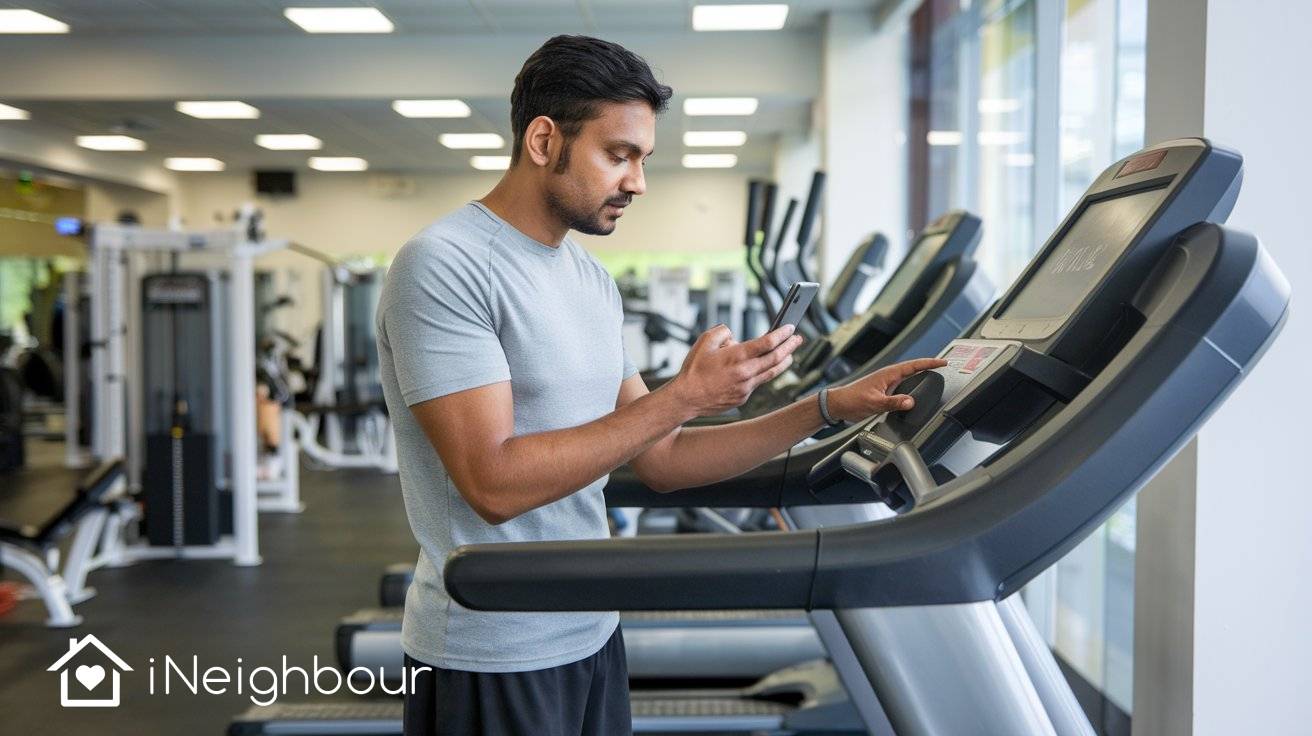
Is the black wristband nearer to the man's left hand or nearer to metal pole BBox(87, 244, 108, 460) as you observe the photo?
the man's left hand

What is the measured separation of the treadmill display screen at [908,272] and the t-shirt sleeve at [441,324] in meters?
1.14

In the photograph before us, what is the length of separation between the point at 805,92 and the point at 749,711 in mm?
5588

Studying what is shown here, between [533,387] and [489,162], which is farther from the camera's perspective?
[489,162]

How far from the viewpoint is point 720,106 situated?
9031 millimetres

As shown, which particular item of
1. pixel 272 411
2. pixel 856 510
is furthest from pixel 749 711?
pixel 272 411

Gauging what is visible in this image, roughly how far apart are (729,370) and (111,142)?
35.8ft

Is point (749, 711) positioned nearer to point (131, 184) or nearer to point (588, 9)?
point (588, 9)

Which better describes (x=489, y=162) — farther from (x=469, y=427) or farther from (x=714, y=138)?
(x=469, y=427)

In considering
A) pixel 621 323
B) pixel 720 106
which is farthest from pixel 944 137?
pixel 621 323

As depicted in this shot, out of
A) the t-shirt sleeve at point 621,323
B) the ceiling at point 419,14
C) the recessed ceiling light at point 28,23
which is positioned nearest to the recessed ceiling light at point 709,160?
the ceiling at point 419,14

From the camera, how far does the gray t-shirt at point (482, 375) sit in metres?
1.20

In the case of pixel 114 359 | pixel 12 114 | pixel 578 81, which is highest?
pixel 12 114

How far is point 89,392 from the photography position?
9320mm

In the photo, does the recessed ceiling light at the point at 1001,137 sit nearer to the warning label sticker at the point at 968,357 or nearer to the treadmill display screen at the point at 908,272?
the treadmill display screen at the point at 908,272
